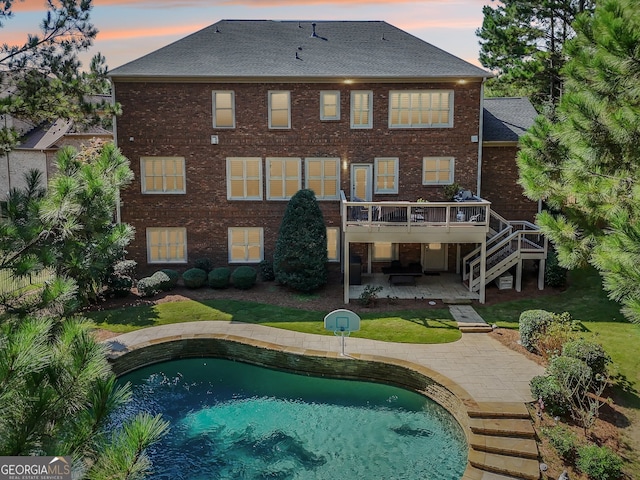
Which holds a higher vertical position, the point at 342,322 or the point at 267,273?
the point at 342,322

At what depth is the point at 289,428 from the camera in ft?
37.0

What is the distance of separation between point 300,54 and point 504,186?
34.1 ft

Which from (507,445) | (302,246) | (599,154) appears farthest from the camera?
(302,246)

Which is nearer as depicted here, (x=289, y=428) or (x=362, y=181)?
(x=289, y=428)

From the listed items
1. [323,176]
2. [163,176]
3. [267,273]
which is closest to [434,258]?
[323,176]

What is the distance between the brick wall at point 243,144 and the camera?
2111 centimetres

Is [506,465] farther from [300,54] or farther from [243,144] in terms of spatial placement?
[300,54]

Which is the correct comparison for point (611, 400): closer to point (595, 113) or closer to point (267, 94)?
point (595, 113)

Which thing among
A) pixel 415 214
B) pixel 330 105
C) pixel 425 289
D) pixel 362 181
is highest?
pixel 330 105

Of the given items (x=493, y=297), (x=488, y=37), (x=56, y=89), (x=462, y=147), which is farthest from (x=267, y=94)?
Answer: (x=488, y=37)

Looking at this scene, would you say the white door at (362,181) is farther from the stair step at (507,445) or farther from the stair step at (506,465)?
the stair step at (506,465)

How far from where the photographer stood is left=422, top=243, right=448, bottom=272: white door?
2227cm

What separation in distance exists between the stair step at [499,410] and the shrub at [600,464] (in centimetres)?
179

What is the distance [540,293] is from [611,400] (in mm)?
7932
